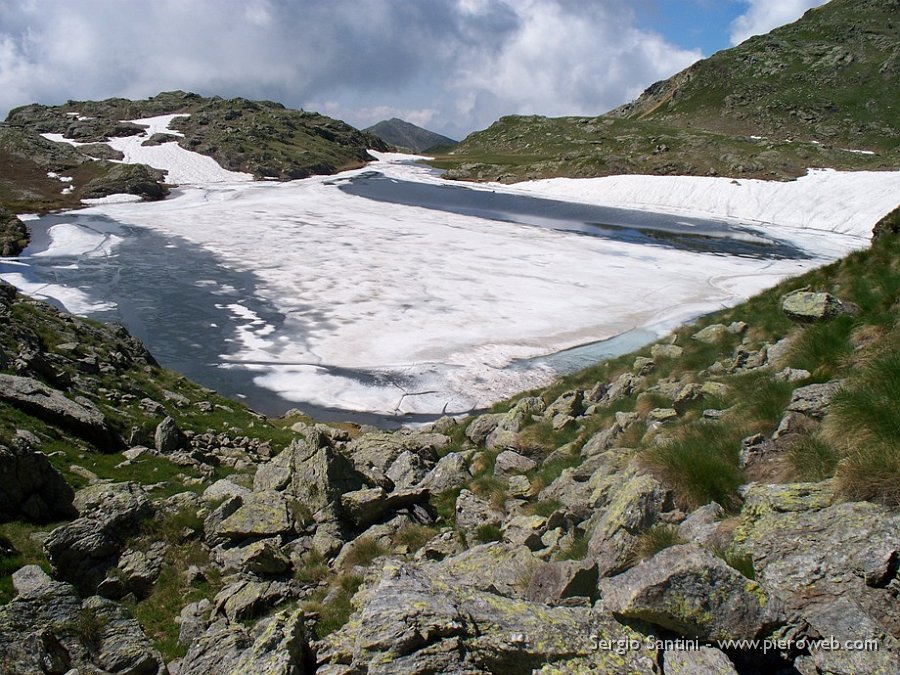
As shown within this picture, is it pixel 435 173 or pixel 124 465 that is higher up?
pixel 435 173

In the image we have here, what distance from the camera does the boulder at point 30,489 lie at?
8.38 metres

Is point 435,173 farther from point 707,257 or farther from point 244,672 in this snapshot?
point 244,672

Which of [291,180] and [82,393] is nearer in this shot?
[82,393]

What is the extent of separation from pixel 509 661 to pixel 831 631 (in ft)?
6.75

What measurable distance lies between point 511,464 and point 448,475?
4.05ft

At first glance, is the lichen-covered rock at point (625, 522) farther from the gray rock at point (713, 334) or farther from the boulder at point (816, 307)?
the gray rock at point (713, 334)

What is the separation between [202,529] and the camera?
8.98m

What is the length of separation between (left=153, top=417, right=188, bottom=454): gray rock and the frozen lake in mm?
5434

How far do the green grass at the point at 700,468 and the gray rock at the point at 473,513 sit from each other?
2764mm

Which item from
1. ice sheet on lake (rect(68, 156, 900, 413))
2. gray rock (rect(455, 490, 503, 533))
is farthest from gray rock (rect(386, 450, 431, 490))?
ice sheet on lake (rect(68, 156, 900, 413))

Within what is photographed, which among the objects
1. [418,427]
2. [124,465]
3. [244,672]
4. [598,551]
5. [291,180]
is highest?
[291,180]

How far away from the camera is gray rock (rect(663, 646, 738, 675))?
3.58 m

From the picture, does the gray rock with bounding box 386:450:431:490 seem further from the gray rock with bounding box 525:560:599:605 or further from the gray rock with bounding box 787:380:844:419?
the gray rock with bounding box 787:380:844:419

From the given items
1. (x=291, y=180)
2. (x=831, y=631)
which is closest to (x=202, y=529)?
(x=831, y=631)
